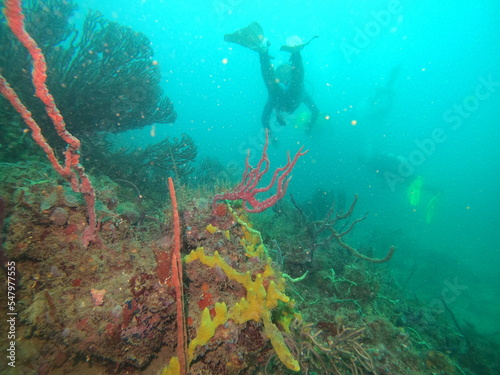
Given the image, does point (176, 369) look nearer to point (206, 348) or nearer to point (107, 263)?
point (206, 348)

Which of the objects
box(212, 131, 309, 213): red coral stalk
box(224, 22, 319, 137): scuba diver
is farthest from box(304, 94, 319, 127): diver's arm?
box(212, 131, 309, 213): red coral stalk

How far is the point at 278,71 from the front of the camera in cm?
1423

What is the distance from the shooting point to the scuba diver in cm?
1280

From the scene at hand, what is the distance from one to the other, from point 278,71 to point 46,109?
15.1 m

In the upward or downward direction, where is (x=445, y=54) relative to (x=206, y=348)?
upward

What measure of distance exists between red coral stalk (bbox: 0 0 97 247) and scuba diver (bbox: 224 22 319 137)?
12822mm

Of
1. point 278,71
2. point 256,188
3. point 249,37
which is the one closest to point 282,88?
point 278,71

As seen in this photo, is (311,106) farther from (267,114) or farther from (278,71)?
(278,71)

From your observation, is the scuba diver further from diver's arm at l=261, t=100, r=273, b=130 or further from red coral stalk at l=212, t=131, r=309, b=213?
red coral stalk at l=212, t=131, r=309, b=213

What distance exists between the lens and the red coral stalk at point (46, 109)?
1.14 meters

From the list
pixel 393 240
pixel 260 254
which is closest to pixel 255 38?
pixel 260 254

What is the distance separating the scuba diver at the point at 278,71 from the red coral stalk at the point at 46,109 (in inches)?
505

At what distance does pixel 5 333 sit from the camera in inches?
62.4

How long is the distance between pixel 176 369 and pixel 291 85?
1470 centimetres
